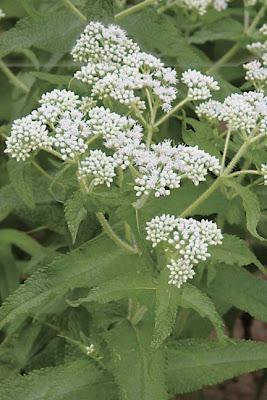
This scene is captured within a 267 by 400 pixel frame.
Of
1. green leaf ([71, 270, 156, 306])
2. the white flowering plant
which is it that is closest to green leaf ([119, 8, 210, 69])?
the white flowering plant

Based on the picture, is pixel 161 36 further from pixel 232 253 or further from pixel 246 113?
pixel 232 253

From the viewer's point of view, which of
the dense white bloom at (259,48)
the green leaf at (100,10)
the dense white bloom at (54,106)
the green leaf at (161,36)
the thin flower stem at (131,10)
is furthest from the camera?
the dense white bloom at (259,48)

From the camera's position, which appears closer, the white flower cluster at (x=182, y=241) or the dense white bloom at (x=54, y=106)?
the white flower cluster at (x=182, y=241)

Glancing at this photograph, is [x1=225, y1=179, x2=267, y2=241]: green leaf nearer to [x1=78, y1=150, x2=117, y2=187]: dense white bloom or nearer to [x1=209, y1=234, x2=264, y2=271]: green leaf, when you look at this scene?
[x1=209, y1=234, x2=264, y2=271]: green leaf

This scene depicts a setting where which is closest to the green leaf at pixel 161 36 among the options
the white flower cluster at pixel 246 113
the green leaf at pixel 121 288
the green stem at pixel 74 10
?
the green stem at pixel 74 10

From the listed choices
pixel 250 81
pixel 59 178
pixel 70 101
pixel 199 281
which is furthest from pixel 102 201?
pixel 250 81

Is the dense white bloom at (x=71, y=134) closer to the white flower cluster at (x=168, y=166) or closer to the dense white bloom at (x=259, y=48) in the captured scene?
the white flower cluster at (x=168, y=166)
